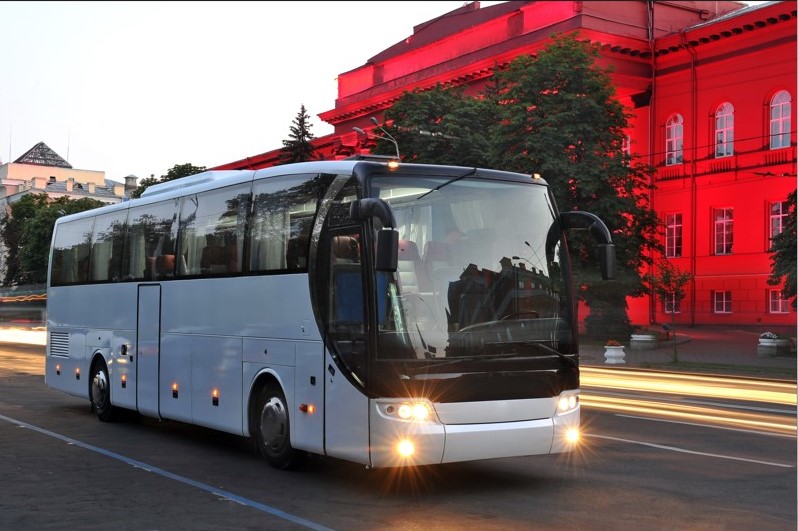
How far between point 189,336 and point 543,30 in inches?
1718

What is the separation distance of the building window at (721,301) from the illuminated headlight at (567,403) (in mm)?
41536

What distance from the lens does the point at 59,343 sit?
17.5m

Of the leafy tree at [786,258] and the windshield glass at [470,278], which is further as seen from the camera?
the leafy tree at [786,258]

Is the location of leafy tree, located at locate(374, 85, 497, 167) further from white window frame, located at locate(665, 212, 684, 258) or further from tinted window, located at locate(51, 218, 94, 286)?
tinted window, located at locate(51, 218, 94, 286)

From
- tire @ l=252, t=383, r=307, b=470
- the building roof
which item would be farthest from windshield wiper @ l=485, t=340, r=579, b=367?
the building roof

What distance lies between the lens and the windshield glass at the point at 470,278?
30.5ft

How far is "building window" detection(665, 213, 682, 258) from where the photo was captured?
53.3 m

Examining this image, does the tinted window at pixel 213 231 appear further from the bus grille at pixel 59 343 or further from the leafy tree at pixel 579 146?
the leafy tree at pixel 579 146

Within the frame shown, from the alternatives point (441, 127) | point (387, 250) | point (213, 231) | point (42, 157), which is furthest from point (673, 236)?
point (42, 157)

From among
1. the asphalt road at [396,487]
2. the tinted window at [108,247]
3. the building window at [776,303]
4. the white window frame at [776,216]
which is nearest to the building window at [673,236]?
the white window frame at [776,216]

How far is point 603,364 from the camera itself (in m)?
32.8

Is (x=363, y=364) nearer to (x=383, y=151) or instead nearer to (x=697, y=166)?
(x=383, y=151)

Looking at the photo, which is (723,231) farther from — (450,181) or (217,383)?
(450,181)

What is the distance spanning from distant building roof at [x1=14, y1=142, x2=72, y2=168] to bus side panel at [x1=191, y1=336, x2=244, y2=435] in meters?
157
